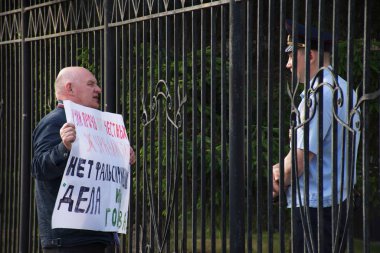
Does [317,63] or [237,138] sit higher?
[317,63]

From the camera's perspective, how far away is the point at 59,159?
17.0ft

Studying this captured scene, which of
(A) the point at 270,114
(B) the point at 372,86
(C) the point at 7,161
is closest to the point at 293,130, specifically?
(A) the point at 270,114

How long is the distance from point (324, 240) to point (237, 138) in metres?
0.87

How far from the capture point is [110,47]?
23.4ft

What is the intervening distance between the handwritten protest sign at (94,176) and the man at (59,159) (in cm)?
8

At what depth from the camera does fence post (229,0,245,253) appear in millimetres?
5527

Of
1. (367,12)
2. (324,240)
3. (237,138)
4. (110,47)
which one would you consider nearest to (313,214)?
(324,240)

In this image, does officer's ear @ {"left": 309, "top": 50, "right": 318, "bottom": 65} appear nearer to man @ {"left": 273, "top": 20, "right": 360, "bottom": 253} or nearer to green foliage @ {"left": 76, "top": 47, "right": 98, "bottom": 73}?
man @ {"left": 273, "top": 20, "right": 360, "bottom": 253}

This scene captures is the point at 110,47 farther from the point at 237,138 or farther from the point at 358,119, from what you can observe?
the point at 358,119

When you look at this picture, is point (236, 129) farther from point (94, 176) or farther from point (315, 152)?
point (94, 176)

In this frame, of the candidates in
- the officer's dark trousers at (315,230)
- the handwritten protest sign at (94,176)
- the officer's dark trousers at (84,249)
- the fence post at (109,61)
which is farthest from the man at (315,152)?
the fence post at (109,61)

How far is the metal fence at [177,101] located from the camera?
521 centimetres

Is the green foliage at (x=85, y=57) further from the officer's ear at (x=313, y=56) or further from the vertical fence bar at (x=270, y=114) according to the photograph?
the officer's ear at (x=313, y=56)

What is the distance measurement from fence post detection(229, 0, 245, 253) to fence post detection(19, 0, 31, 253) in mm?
3456
